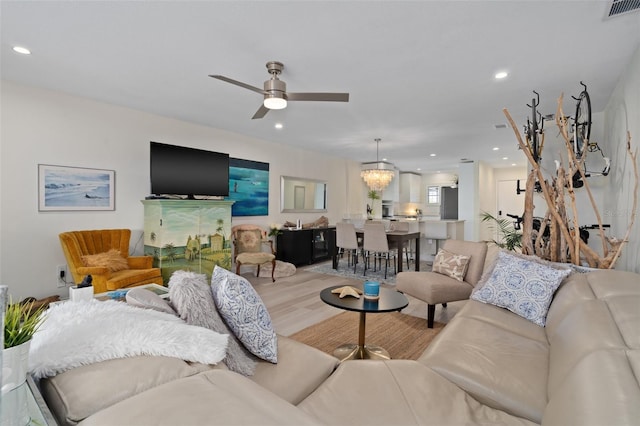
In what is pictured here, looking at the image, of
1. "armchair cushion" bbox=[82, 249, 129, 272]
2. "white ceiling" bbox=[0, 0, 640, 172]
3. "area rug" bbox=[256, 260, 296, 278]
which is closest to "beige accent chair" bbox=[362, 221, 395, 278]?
"area rug" bbox=[256, 260, 296, 278]

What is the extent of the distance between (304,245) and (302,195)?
1.23m

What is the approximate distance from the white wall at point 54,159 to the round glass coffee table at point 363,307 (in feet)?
10.4

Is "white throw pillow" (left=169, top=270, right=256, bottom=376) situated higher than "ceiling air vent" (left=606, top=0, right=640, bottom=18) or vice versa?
"ceiling air vent" (left=606, top=0, right=640, bottom=18)

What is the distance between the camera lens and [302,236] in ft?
20.5

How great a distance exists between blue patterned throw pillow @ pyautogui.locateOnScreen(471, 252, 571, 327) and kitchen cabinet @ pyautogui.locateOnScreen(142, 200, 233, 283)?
3.40m

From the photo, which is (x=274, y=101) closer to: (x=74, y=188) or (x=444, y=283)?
(x=444, y=283)

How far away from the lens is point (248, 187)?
5637mm

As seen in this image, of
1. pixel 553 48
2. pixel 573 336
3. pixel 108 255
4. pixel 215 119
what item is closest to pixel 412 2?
pixel 553 48

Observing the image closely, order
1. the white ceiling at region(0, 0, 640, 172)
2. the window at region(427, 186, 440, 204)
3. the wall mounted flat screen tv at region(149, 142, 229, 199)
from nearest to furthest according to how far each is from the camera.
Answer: the white ceiling at region(0, 0, 640, 172) → the wall mounted flat screen tv at region(149, 142, 229, 199) → the window at region(427, 186, 440, 204)

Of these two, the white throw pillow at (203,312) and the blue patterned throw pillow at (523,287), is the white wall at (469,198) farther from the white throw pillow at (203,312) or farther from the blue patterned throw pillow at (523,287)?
the white throw pillow at (203,312)

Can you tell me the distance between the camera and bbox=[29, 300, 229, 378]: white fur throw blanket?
0.89 m

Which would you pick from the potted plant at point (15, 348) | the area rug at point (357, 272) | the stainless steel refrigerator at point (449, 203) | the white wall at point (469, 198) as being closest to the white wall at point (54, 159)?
the area rug at point (357, 272)

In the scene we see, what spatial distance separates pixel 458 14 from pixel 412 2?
353 mm

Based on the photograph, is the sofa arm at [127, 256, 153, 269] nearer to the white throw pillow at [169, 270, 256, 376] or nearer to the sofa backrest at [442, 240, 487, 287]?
the white throw pillow at [169, 270, 256, 376]
